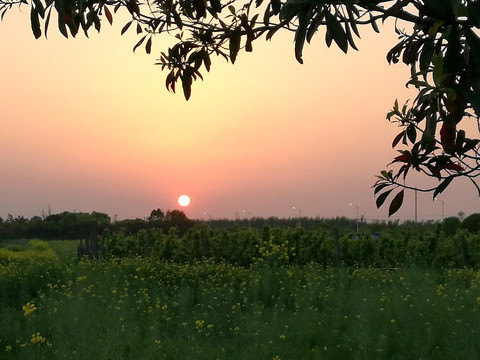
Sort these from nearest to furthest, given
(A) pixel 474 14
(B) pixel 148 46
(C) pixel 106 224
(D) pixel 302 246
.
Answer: (A) pixel 474 14 < (B) pixel 148 46 < (D) pixel 302 246 < (C) pixel 106 224

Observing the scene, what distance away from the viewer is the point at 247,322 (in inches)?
290

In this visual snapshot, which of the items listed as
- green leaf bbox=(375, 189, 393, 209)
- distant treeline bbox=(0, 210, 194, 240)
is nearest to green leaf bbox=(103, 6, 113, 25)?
green leaf bbox=(375, 189, 393, 209)

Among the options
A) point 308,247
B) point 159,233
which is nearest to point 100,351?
point 308,247

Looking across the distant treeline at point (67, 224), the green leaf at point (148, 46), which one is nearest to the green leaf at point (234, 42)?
the green leaf at point (148, 46)

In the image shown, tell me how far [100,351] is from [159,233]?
15747mm

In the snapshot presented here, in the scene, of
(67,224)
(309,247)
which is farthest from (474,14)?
(67,224)

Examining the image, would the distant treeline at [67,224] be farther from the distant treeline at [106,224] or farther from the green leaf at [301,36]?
the green leaf at [301,36]

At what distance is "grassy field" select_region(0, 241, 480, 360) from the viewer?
6395 millimetres

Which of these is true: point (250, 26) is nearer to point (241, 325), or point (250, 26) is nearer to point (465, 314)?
point (241, 325)

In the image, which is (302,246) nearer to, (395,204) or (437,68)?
(395,204)

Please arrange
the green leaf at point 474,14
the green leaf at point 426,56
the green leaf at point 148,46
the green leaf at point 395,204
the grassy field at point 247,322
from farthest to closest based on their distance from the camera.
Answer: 1. the grassy field at point 247,322
2. the green leaf at point 148,46
3. the green leaf at point 395,204
4. the green leaf at point 426,56
5. the green leaf at point 474,14

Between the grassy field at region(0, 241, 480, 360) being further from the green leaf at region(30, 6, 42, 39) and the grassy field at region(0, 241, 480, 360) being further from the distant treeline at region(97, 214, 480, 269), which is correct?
the distant treeline at region(97, 214, 480, 269)

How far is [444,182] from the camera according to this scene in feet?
6.94

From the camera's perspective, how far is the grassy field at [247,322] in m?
6.39
